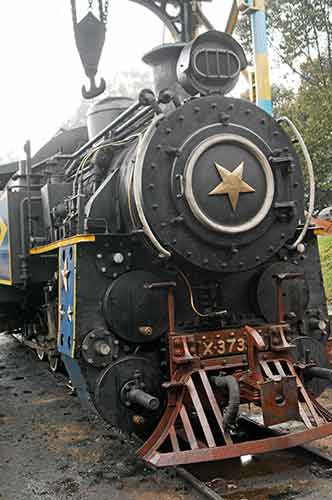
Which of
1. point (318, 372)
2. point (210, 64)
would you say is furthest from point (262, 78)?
point (318, 372)

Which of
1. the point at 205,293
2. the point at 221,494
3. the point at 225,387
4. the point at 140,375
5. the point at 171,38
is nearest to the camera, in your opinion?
the point at 221,494

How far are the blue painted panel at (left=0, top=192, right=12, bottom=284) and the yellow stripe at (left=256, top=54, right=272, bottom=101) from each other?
4.23 meters

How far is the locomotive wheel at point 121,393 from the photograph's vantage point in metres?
4.02

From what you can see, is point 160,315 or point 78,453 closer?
point 160,315

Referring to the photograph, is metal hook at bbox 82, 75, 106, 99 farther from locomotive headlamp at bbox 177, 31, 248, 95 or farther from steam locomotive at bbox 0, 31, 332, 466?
locomotive headlamp at bbox 177, 31, 248, 95

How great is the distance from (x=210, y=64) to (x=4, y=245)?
2997 mm

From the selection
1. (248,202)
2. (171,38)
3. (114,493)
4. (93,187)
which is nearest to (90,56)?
(171,38)

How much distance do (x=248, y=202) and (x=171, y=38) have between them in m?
5.58

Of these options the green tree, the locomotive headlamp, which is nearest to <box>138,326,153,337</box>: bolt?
the locomotive headlamp

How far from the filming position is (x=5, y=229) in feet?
19.7

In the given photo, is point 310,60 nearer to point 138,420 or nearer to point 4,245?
point 4,245

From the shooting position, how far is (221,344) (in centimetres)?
413

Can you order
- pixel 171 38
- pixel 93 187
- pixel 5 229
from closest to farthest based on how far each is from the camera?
pixel 93 187 < pixel 5 229 < pixel 171 38

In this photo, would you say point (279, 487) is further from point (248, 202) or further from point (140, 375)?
point (248, 202)
